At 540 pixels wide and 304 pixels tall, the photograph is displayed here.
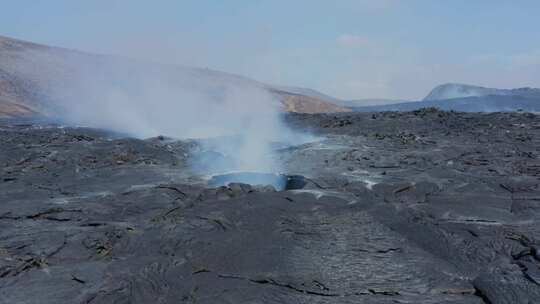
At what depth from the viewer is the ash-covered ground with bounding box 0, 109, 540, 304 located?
22.9 feet

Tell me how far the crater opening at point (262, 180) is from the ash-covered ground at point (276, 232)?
43 cm

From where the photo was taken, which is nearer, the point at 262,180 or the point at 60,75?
the point at 262,180

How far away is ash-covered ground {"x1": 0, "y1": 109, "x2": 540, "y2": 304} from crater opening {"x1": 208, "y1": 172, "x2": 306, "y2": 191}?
430 mm

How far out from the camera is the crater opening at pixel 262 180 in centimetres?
1339

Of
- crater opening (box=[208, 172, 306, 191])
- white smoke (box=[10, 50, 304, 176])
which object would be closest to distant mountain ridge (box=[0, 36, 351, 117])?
white smoke (box=[10, 50, 304, 176])

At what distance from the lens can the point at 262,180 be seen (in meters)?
14.4

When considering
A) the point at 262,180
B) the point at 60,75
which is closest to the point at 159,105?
the point at 262,180

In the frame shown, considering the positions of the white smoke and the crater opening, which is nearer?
the crater opening

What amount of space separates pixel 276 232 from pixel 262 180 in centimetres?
546

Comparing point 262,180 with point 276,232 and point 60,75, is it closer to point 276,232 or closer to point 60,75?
point 276,232

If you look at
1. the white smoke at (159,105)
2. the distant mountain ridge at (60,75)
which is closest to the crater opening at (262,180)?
the white smoke at (159,105)

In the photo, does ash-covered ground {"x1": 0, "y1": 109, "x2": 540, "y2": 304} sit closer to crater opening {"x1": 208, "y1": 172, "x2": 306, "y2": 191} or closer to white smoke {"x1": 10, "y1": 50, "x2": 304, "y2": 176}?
crater opening {"x1": 208, "y1": 172, "x2": 306, "y2": 191}

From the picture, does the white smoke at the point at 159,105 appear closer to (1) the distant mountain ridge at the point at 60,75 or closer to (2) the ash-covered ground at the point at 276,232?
(1) the distant mountain ridge at the point at 60,75

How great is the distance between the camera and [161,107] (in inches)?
1411
